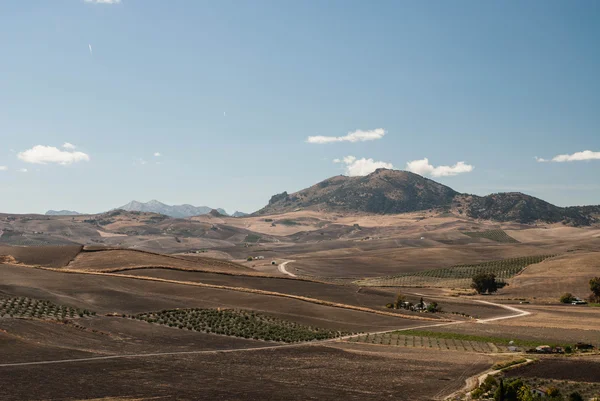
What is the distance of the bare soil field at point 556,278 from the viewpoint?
122 m

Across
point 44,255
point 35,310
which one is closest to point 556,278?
point 35,310

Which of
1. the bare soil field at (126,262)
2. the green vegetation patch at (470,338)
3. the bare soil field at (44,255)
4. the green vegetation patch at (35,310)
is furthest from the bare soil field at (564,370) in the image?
the bare soil field at (44,255)

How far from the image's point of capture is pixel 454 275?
161625mm

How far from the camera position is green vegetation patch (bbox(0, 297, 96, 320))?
2421 inches

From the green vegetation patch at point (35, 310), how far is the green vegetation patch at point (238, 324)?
23.9 feet

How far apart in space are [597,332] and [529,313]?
70.2 feet

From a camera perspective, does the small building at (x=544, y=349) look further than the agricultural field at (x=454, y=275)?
No

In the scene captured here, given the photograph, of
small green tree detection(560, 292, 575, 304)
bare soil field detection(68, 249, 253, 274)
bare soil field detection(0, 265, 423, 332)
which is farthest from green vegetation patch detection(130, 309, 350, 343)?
small green tree detection(560, 292, 575, 304)

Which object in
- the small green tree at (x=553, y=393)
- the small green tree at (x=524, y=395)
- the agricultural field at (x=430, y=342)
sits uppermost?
the small green tree at (x=524, y=395)

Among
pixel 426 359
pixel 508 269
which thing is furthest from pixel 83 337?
pixel 508 269

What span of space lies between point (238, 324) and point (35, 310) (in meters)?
23.5

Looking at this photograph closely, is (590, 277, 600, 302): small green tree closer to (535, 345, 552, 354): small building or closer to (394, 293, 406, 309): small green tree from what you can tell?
(394, 293, 406, 309): small green tree

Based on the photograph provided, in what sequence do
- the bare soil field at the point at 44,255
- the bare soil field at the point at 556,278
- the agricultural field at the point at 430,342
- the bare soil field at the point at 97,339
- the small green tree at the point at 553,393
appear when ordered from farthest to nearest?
the bare soil field at the point at 556,278 < the bare soil field at the point at 44,255 < the agricultural field at the point at 430,342 < the bare soil field at the point at 97,339 < the small green tree at the point at 553,393

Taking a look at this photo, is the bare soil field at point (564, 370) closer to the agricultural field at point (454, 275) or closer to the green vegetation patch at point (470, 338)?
the green vegetation patch at point (470, 338)
